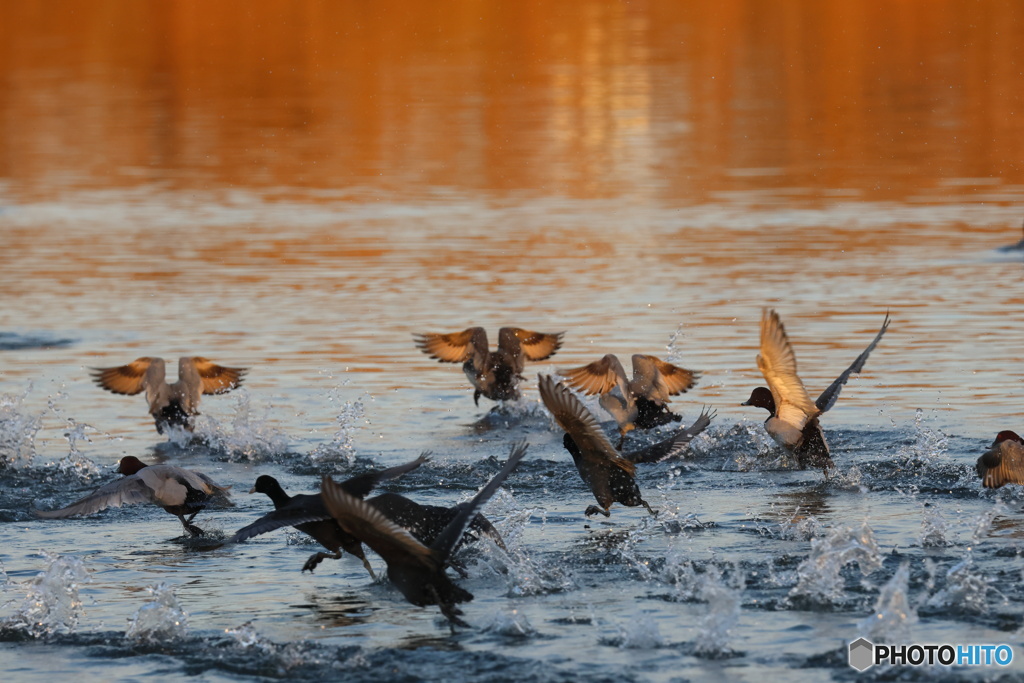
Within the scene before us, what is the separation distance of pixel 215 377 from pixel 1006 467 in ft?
21.4

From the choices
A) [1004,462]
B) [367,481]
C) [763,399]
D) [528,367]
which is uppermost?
[367,481]

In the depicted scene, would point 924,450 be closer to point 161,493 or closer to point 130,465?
point 161,493

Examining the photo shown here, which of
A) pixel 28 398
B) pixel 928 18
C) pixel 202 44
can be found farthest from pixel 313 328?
pixel 928 18

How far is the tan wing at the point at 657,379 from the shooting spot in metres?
13.3

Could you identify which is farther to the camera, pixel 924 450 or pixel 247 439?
pixel 247 439

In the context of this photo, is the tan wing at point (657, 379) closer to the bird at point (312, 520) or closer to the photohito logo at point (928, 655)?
the bird at point (312, 520)

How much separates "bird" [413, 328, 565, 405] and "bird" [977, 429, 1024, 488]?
495cm

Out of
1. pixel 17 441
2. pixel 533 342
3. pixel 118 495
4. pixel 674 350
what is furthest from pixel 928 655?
pixel 674 350

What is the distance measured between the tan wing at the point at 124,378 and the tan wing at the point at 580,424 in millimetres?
5014

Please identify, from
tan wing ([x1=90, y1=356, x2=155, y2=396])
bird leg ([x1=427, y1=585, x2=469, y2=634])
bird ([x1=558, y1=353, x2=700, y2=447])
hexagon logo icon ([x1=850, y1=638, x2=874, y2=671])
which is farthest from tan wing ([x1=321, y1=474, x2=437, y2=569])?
tan wing ([x1=90, y1=356, x2=155, y2=396])

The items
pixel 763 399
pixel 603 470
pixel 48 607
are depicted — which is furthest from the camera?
pixel 763 399

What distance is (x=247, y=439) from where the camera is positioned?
12.5 m

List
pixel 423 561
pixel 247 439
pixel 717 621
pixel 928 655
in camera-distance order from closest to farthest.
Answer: pixel 928 655 → pixel 717 621 → pixel 423 561 → pixel 247 439

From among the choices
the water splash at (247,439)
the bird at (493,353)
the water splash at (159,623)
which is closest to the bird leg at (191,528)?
the water splash at (159,623)
